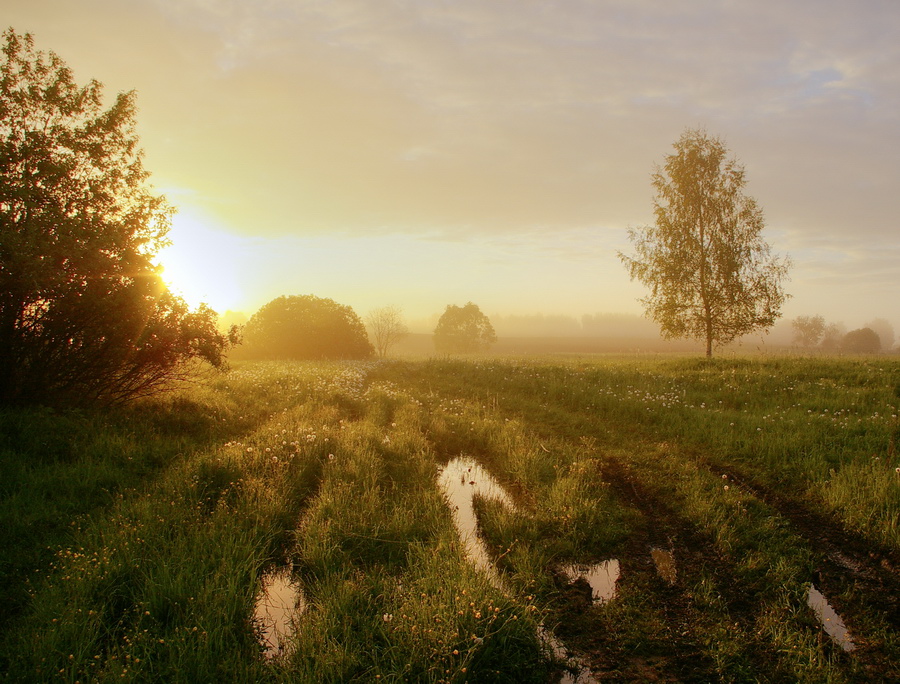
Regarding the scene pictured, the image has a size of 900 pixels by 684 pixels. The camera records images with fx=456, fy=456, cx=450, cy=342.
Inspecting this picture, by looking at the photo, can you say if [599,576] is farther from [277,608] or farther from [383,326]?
[383,326]

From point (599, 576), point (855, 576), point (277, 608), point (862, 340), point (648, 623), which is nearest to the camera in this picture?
point (648, 623)

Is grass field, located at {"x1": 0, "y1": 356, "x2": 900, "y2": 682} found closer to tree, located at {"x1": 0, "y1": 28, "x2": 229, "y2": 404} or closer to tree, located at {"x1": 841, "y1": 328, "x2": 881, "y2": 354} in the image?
tree, located at {"x1": 0, "y1": 28, "x2": 229, "y2": 404}

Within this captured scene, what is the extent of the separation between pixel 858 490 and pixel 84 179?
16.7m

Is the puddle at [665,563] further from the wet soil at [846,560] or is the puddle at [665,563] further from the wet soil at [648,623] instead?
the wet soil at [846,560]

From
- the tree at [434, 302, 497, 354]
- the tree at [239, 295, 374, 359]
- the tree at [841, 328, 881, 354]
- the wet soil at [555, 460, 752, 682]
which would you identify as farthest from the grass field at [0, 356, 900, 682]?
the tree at [841, 328, 881, 354]

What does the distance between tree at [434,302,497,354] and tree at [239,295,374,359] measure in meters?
24.2

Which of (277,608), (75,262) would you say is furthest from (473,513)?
(75,262)

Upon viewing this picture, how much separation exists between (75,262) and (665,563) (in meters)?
12.3

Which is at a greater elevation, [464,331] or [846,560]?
[464,331]

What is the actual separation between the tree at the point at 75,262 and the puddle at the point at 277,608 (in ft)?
25.7

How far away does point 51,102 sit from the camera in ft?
34.7

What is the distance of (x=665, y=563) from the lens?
18.4ft

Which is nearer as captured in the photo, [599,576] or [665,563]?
[599,576]

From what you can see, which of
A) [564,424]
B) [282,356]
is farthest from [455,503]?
[282,356]
